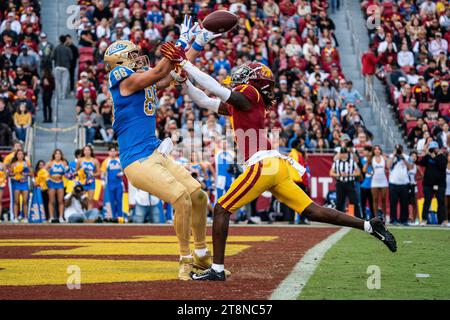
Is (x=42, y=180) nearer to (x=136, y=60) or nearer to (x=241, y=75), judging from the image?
(x=136, y=60)

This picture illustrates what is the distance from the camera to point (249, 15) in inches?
929

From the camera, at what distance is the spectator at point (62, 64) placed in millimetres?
21031

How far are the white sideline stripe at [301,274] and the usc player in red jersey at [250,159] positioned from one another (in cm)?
53

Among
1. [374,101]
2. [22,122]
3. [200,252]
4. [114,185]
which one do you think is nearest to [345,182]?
[114,185]

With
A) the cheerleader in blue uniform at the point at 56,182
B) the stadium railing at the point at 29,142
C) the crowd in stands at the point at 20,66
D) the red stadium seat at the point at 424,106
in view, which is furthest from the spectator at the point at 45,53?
the red stadium seat at the point at 424,106

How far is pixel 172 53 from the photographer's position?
7359 millimetres

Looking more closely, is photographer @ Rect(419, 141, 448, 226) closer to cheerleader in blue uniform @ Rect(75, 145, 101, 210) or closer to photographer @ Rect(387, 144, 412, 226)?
photographer @ Rect(387, 144, 412, 226)

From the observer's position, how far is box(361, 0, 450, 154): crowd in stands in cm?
2061

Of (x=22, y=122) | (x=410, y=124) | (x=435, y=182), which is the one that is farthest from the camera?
(x=410, y=124)

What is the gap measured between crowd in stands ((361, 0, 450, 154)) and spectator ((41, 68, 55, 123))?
8.06 m

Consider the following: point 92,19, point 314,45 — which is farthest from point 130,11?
point 314,45

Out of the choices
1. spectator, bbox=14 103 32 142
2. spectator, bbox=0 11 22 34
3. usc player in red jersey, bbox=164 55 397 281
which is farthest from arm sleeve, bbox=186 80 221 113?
spectator, bbox=0 11 22 34

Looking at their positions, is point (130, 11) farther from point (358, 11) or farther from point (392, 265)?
point (392, 265)

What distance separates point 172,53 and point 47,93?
13660 mm
